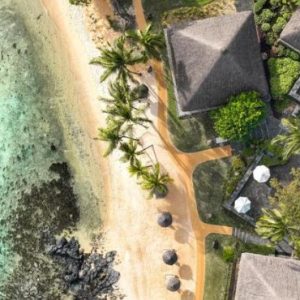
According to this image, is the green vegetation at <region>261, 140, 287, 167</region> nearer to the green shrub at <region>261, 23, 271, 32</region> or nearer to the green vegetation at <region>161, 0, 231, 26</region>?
the green shrub at <region>261, 23, 271, 32</region>

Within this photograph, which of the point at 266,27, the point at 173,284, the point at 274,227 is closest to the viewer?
the point at 274,227

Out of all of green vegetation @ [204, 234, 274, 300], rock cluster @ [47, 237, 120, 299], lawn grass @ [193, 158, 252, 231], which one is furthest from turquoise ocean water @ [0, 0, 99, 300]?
green vegetation @ [204, 234, 274, 300]

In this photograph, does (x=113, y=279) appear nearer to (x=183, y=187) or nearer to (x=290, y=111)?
(x=183, y=187)

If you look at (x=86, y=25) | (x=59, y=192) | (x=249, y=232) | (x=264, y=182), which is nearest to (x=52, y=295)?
(x=59, y=192)

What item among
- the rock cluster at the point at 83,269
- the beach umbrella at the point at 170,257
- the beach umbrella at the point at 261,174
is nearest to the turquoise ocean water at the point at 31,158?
the rock cluster at the point at 83,269

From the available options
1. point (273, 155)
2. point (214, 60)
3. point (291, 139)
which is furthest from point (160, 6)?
point (291, 139)

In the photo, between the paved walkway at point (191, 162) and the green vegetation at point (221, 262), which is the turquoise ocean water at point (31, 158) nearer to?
the paved walkway at point (191, 162)

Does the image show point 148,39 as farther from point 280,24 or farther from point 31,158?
point 31,158
